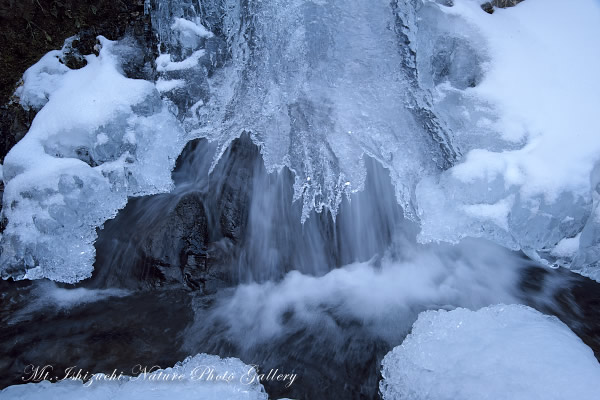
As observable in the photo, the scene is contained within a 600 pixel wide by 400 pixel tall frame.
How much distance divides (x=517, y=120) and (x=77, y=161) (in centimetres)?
392

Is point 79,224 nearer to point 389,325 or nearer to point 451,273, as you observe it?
point 389,325

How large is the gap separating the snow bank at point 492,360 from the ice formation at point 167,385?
1.04 m

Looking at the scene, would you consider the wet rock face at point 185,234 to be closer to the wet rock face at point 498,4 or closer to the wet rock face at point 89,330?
the wet rock face at point 89,330

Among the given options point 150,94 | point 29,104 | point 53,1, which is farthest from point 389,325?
point 53,1

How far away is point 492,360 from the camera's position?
266 centimetres

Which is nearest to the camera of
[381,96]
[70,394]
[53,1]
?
[70,394]

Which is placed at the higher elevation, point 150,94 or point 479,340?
point 150,94

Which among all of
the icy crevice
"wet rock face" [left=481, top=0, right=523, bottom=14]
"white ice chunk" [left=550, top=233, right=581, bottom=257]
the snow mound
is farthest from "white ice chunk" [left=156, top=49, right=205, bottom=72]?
"white ice chunk" [left=550, top=233, right=581, bottom=257]

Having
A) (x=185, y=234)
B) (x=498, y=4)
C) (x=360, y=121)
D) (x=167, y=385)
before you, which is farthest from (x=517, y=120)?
(x=167, y=385)

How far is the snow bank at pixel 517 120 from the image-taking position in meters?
3.21

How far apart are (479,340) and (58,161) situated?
384cm

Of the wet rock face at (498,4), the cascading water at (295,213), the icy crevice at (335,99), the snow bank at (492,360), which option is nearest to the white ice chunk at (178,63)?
the cascading water at (295,213)

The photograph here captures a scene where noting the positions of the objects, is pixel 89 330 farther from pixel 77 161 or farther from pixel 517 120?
pixel 517 120

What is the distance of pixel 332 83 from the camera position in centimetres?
386
